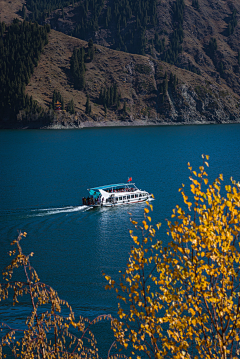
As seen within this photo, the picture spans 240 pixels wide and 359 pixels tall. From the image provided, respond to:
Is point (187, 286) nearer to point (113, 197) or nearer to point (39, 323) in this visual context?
point (39, 323)

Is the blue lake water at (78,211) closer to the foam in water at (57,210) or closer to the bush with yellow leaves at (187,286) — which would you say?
the foam in water at (57,210)

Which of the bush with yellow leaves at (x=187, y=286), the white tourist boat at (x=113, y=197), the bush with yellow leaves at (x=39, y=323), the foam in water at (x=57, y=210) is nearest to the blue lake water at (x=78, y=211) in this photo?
the foam in water at (x=57, y=210)

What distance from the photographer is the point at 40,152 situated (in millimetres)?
164625

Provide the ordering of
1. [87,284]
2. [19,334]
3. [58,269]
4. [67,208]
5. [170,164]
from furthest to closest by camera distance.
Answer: [170,164] → [67,208] → [58,269] → [87,284] → [19,334]

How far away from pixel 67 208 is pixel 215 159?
8945 centimetres

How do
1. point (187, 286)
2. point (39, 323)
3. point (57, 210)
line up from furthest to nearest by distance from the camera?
point (57, 210) → point (187, 286) → point (39, 323)

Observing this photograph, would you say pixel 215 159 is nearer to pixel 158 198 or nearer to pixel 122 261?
pixel 158 198

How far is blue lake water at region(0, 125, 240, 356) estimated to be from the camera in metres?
45.6

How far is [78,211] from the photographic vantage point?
76.0 meters

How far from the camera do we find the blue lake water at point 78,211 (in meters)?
45.6

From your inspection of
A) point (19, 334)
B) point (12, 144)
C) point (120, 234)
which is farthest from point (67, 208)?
point (12, 144)

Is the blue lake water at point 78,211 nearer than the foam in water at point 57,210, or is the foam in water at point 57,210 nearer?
the blue lake water at point 78,211

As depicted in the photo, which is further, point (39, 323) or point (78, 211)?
point (78, 211)

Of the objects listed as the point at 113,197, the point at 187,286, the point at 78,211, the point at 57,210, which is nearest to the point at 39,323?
the point at 187,286
